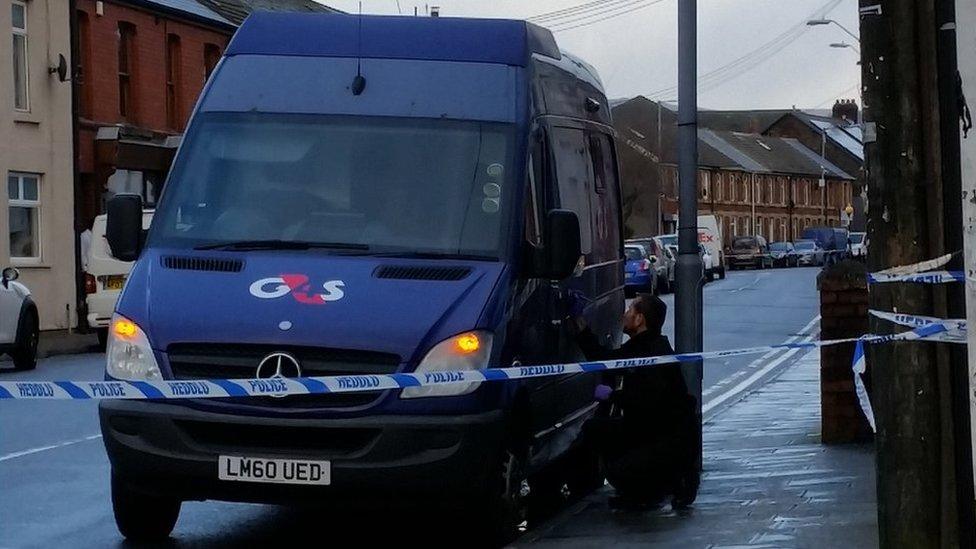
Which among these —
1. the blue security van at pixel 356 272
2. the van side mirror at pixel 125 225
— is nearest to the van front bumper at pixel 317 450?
A: the blue security van at pixel 356 272

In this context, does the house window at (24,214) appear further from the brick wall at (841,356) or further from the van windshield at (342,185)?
the van windshield at (342,185)

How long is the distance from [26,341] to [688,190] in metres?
13.5

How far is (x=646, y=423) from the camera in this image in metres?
9.98

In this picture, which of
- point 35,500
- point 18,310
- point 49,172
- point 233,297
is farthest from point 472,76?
point 49,172

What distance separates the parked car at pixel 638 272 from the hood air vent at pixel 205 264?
41.9 m

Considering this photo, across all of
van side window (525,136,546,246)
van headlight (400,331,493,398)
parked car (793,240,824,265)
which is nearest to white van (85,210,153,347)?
van side window (525,136,546,246)

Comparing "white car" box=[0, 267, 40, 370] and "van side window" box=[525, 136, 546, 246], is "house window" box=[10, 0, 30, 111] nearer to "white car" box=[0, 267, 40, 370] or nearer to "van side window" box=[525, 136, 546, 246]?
"white car" box=[0, 267, 40, 370]

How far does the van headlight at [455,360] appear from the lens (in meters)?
8.34

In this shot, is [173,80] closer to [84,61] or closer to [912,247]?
[84,61]

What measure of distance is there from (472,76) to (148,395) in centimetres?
254

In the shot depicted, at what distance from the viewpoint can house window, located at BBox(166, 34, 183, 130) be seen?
42.4 metres

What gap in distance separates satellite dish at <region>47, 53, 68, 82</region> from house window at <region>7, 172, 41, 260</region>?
6.37ft

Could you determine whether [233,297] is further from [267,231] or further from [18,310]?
[18,310]

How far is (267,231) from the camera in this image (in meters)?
9.18
